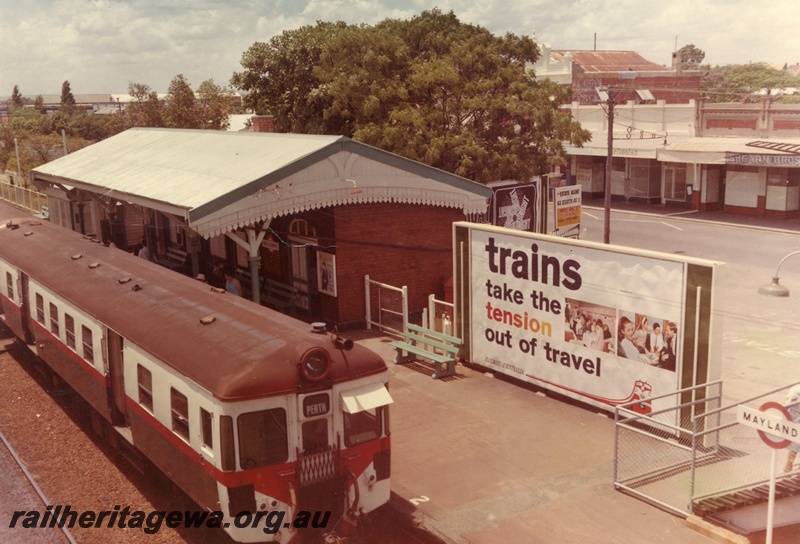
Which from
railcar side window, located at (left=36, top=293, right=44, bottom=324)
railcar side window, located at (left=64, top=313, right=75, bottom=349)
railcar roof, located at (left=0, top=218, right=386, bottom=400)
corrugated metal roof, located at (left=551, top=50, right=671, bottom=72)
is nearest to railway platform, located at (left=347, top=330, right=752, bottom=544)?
railcar roof, located at (left=0, top=218, right=386, bottom=400)

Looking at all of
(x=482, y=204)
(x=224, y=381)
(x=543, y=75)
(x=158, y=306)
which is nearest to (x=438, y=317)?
(x=482, y=204)

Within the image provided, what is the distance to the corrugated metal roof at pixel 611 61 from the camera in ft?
242

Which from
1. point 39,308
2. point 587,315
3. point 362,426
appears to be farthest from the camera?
point 39,308

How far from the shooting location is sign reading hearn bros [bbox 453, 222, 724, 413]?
12.1 metres

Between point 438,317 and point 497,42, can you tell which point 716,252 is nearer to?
point 497,42

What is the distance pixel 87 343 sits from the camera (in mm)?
12750

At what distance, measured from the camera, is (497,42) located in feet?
103

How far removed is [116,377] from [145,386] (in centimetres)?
132

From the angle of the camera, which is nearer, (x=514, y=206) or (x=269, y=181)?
(x=269, y=181)

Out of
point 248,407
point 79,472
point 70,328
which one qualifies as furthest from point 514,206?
point 248,407

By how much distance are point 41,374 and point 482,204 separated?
40.0ft

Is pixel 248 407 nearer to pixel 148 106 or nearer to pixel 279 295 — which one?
pixel 279 295

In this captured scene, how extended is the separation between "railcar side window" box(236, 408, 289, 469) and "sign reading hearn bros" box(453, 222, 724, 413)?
5.79m

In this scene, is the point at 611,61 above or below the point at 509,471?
above
